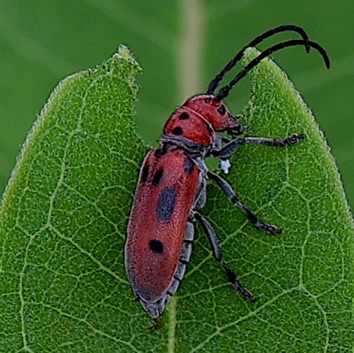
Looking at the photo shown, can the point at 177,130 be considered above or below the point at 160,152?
above

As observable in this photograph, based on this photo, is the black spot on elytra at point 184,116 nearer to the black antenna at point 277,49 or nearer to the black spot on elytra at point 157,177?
the black antenna at point 277,49

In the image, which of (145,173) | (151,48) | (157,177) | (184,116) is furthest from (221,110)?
(145,173)

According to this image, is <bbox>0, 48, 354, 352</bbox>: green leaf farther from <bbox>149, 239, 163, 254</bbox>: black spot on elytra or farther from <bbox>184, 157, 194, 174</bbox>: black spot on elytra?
<bbox>184, 157, 194, 174</bbox>: black spot on elytra

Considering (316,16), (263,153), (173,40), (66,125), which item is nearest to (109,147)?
(66,125)

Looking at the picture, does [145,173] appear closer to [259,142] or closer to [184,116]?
[259,142]

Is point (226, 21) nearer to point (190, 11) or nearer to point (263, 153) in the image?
point (190, 11)

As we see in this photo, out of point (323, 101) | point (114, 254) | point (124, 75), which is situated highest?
point (323, 101)

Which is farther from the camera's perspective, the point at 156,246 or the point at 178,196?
the point at 178,196

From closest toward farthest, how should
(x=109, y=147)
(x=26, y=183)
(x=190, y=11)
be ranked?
(x=26, y=183) → (x=109, y=147) → (x=190, y=11)
